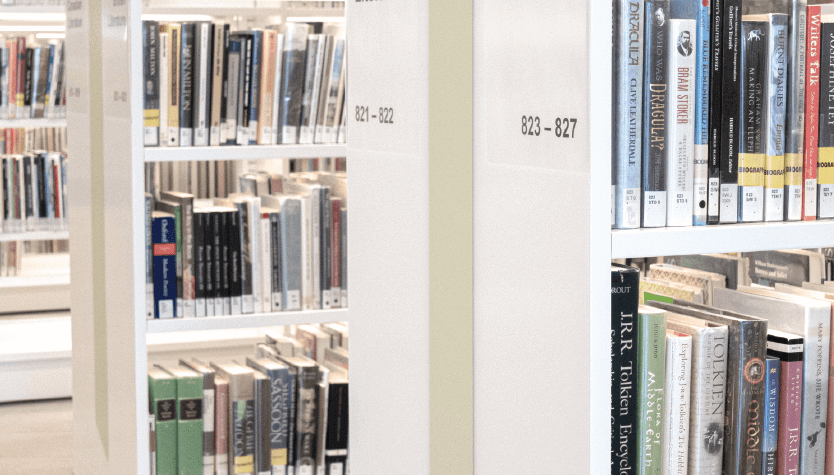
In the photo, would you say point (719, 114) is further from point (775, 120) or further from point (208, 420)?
point (208, 420)

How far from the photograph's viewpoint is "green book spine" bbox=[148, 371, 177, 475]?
247 cm

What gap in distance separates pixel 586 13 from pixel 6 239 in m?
4.08

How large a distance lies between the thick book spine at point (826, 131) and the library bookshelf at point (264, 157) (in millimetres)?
537

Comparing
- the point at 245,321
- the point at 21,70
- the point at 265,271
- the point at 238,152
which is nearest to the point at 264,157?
the point at 238,152

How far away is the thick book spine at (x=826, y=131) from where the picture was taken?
3.78ft

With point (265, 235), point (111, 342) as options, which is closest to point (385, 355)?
point (265, 235)

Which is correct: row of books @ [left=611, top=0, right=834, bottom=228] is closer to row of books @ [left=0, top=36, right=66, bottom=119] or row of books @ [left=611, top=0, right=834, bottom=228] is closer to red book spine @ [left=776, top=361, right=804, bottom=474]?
red book spine @ [left=776, top=361, right=804, bottom=474]

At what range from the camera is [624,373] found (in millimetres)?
1086

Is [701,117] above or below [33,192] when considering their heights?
above

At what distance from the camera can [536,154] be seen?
1098 millimetres

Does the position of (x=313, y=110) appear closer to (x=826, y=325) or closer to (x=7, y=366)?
(x=826, y=325)

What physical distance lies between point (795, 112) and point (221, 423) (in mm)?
1808

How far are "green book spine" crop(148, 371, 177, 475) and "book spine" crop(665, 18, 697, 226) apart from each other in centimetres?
171

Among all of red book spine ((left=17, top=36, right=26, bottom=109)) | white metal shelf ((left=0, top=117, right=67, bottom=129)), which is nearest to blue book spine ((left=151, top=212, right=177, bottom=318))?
white metal shelf ((left=0, top=117, right=67, bottom=129))
